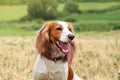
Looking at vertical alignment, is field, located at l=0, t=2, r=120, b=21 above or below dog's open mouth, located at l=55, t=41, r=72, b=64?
below

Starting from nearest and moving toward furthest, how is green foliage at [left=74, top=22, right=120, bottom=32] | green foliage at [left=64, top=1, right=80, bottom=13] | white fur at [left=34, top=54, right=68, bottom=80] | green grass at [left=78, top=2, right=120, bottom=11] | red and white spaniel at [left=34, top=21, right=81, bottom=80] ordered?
red and white spaniel at [left=34, top=21, right=81, bottom=80] < white fur at [left=34, top=54, right=68, bottom=80] < green foliage at [left=74, top=22, right=120, bottom=32] < green grass at [left=78, top=2, right=120, bottom=11] < green foliage at [left=64, top=1, right=80, bottom=13]

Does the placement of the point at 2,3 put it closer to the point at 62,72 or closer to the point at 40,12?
the point at 40,12

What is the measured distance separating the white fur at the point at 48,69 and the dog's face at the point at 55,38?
0.46ft

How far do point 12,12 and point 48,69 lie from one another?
22.5 m

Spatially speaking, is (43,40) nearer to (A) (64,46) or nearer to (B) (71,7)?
(A) (64,46)

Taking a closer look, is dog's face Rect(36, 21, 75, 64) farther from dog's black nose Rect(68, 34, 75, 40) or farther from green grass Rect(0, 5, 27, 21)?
green grass Rect(0, 5, 27, 21)

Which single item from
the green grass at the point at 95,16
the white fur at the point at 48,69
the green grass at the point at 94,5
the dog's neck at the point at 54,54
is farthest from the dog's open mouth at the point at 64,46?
the green grass at the point at 95,16

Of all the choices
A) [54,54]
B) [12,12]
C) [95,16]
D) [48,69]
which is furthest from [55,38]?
[95,16]

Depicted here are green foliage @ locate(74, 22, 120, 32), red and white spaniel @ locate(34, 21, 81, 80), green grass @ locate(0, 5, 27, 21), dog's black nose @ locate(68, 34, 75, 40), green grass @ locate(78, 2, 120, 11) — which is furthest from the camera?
green grass @ locate(78, 2, 120, 11)

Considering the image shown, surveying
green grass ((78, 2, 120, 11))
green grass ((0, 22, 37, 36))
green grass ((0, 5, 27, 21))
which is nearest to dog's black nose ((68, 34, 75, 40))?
green grass ((0, 22, 37, 36))

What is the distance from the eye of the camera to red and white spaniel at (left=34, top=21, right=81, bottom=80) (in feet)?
26.6

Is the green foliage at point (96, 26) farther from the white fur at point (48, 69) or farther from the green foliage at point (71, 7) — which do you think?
the white fur at point (48, 69)

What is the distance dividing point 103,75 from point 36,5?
21392mm

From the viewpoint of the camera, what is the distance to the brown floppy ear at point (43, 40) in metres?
8.11
